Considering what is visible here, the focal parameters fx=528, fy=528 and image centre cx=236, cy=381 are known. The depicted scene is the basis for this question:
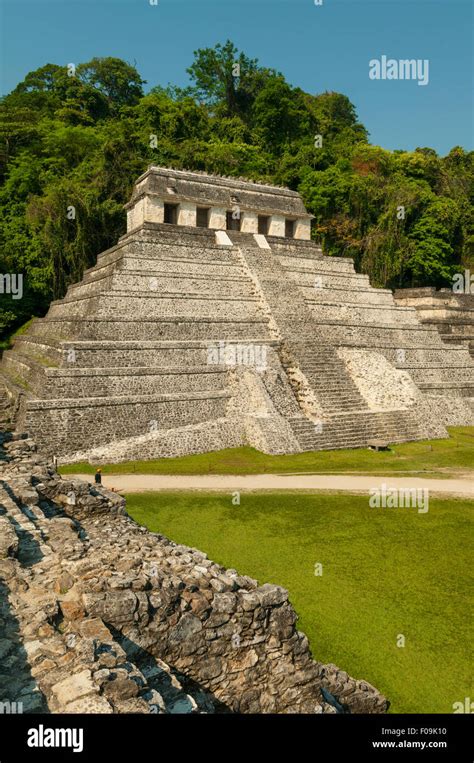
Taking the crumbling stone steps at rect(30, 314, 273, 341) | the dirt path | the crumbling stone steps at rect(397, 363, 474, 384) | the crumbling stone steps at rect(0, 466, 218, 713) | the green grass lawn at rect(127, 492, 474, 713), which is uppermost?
the crumbling stone steps at rect(30, 314, 273, 341)

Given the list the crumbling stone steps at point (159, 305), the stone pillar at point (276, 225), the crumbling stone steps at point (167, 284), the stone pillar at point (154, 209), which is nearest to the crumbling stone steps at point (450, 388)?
the crumbling stone steps at point (159, 305)

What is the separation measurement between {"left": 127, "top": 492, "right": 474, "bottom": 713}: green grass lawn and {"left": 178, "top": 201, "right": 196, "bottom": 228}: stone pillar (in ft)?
65.2

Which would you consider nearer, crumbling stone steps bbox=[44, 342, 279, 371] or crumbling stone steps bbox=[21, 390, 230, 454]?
crumbling stone steps bbox=[21, 390, 230, 454]

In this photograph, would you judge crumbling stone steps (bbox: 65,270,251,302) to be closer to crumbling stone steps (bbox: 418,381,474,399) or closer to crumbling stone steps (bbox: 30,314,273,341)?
crumbling stone steps (bbox: 30,314,273,341)

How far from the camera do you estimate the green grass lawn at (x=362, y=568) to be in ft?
25.3

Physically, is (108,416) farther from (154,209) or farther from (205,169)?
(205,169)

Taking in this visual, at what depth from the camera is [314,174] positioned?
44406 millimetres

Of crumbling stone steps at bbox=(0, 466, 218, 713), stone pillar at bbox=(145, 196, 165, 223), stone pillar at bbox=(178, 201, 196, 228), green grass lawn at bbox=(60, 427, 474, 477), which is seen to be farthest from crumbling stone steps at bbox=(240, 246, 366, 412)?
crumbling stone steps at bbox=(0, 466, 218, 713)

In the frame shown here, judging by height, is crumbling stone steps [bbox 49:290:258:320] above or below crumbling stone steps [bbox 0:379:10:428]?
above

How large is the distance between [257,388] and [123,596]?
15845mm

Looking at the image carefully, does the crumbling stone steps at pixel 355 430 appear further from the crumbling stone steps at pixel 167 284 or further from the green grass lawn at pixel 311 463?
the crumbling stone steps at pixel 167 284

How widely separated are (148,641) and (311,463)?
1366 cm

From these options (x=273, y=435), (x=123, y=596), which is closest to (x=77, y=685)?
(x=123, y=596)

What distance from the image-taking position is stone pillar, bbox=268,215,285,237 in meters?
34.2
